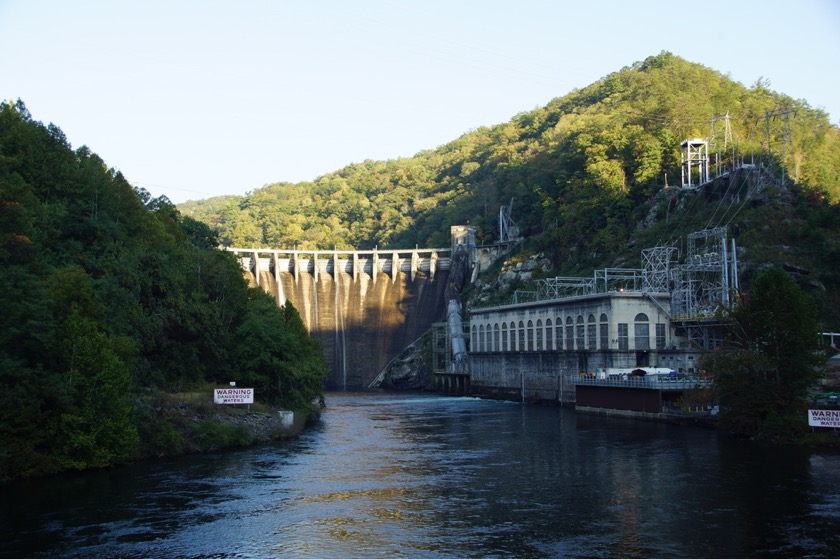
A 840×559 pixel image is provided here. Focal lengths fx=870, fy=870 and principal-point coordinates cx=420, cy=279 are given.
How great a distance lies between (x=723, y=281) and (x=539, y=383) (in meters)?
24.4

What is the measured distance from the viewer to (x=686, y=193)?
3844 inches

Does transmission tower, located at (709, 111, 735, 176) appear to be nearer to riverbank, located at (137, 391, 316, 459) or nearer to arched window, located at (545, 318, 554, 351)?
arched window, located at (545, 318, 554, 351)

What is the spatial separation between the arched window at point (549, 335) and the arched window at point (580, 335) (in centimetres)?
503

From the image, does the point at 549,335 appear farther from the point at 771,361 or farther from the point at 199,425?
the point at 199,425

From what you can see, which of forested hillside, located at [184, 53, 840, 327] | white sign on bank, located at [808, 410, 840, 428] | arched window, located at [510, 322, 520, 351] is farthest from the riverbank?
forested hillside, located at [184, 53, 840, 327]

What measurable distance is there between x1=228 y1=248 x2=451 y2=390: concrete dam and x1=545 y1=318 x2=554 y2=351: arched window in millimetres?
39584

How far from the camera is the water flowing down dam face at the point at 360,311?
12669cm

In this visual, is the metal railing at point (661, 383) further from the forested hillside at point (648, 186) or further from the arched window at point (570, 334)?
the forested hillside at point (648, 186)

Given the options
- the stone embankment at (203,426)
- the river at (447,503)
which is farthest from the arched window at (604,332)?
the stone embankment at (203,426)

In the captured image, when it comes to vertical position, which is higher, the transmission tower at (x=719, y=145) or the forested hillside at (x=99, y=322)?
the transmission tower at (x=719, y=145)

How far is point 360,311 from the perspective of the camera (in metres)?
131

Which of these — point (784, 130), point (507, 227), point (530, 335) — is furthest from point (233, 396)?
point (507, 227)

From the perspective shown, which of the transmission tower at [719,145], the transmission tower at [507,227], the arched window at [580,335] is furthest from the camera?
the transmission tower at [507,227]

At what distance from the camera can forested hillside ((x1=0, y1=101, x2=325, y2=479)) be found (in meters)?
40.6
